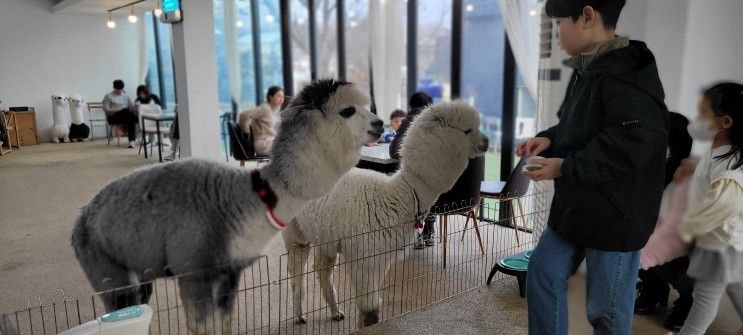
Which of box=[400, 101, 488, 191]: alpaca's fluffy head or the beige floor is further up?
box=[400, 101, 488, 191]: alpaca's fluffy head

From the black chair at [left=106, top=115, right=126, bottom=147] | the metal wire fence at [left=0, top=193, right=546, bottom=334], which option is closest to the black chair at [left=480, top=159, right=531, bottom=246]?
the metal wire fence at [left=0, top=193, right=546, bottom=334]

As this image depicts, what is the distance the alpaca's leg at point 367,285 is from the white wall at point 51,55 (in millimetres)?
10461

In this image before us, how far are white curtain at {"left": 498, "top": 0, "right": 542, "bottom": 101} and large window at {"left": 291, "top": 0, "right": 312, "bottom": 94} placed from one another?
3.99 m

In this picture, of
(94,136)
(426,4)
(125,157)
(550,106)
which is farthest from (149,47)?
(550,106)

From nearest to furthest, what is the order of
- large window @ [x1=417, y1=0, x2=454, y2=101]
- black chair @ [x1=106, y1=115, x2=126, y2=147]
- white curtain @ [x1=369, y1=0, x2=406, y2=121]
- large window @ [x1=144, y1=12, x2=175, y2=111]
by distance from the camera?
1. large window @ [x1=417, y1=0, x2=454, y2=101]
2. white curtain @ [x1=369, y1=0, x2=406, y2=121]
3. black chair @ [x1=106, y1=115, x2=126, y2=147]
4. large window @ [x1=144, y1=12, x2=175, y2=111]

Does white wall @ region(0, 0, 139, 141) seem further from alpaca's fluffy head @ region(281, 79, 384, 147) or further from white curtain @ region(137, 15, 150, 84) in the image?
alpaca's fluffy head @ region(281, 79, 384, 147)

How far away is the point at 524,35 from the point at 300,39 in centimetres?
453

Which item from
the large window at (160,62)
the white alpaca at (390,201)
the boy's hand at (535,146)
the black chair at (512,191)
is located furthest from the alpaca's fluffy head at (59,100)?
the boy's hand at (535,146)

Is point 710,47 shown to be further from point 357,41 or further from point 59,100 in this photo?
point 59,100

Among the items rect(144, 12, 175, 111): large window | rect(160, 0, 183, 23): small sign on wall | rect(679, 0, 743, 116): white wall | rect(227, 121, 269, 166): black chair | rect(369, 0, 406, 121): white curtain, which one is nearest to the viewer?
rect(679, 0, 743, 116): white wall

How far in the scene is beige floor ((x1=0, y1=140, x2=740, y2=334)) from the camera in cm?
226

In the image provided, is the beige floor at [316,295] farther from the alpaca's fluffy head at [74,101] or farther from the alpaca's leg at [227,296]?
the alpaca's fluffy head at [74,101]

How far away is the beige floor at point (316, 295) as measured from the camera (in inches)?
89.1

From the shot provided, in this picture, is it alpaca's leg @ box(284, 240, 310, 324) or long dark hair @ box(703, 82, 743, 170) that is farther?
alpaca's leg @ box(284, 240, 310, 324)
